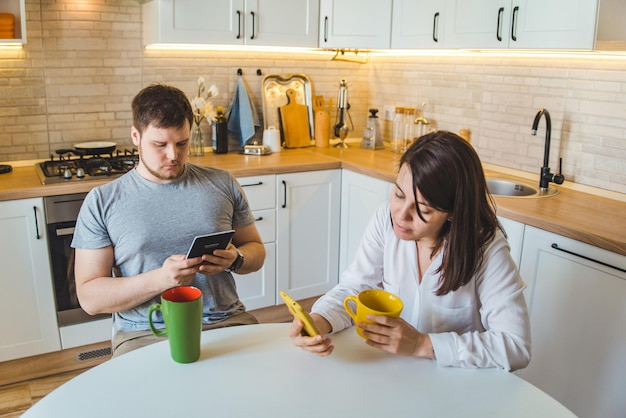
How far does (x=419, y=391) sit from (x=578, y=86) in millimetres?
2010

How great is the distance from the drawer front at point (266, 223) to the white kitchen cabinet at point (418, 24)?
1160 millimetres

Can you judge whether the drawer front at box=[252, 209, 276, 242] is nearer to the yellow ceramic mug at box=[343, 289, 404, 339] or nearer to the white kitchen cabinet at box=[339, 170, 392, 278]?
the white kitchen cabinet at box=[339, 170, 392, 278]

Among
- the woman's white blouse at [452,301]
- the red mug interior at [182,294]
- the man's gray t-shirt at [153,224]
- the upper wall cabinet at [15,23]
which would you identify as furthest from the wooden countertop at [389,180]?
the red mug interior at [182,294]

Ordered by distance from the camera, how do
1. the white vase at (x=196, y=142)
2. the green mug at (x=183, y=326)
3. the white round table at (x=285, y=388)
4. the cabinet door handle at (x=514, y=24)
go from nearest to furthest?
the white round table at (x=285, y=388) → the green mug at (x=183, y=326) → the cabinet door handle at (x=514, y=24) → the white vase at (x=196, y=142)

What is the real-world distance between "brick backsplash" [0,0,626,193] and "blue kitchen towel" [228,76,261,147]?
72mm

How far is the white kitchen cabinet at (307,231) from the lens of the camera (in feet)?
10.5

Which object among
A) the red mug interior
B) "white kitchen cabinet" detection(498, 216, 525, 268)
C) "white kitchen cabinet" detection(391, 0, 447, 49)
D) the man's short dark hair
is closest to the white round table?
the red mug interior

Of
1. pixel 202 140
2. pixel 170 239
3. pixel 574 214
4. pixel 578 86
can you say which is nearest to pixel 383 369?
pixel 170 239

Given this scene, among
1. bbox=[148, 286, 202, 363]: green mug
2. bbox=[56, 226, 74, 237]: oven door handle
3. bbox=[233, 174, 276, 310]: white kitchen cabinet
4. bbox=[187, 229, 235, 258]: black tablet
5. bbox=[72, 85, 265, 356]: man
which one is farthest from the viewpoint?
bbox=[233, 174, 276, 310]: white kitchen cabinet

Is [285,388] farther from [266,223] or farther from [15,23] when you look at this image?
[15,23]

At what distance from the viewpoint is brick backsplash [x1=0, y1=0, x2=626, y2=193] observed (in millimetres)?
2666

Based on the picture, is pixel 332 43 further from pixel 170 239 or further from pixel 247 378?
pixel 247 378

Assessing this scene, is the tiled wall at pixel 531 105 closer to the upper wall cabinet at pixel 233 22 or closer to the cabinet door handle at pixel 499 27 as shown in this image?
the cabinet door handle at pixel 499 27

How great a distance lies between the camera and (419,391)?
1214 mm
